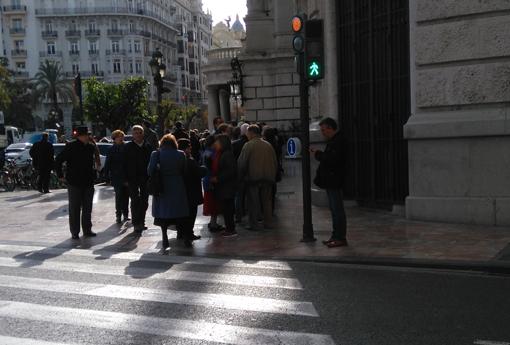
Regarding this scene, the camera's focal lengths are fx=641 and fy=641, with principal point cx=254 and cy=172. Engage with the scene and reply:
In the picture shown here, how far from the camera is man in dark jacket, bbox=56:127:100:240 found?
11570 mm

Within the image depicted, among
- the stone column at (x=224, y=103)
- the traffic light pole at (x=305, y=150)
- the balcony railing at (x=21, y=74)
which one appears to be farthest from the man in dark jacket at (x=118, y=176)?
the balcony railing at (x=21, y=74)

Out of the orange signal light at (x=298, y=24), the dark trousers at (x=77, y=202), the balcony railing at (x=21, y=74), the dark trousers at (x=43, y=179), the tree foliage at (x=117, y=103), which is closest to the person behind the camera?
the orange signal light at (x=298, y=24)

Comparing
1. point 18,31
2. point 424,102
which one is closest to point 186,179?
point 424,102

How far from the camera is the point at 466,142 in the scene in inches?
434

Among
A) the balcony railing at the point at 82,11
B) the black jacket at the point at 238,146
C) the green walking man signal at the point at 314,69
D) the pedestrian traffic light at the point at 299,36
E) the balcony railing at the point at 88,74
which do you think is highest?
the balcony railing at the point at 82,11

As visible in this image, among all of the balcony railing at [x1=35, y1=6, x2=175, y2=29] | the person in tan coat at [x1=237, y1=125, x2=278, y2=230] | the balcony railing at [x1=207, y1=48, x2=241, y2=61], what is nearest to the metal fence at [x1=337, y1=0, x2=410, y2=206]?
the person in tan coat at [x1=237, y1=125, x2=278, y2=230]

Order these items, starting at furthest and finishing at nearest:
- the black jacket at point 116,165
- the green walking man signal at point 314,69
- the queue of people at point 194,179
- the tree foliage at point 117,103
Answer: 1. the tree foliage at point 117,103
2. the black jacket at point 116,165
3. the green walking man signal at point 314,69
4. the queue of people at point 194,179

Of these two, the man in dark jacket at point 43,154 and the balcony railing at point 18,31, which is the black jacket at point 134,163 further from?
the balcony railing at point 18,31

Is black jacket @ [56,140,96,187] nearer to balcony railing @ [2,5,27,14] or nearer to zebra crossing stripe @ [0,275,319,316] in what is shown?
zebra crossing stripe @ [0,275,319,316]

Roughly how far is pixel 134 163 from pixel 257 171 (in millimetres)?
2502

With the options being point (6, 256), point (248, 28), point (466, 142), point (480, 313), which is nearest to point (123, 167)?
point (6, 256)

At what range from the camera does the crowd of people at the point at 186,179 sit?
401 inches

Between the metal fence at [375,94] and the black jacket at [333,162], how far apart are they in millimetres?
3235

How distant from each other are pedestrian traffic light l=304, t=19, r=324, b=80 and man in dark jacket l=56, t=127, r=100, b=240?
4.45m
